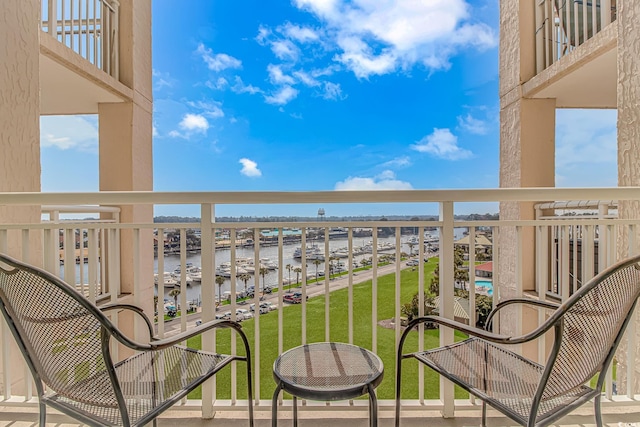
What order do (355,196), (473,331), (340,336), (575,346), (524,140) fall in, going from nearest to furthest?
1. (575,346)
2. (473,331)
3. (355,196)
4. (524,140)
5. (340,336)

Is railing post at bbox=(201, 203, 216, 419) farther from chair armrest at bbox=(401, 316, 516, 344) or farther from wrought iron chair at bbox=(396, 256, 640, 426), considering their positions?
wrought iron chair at bbox=(396, 256, 640, 426)

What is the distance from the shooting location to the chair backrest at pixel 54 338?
1.06 metres

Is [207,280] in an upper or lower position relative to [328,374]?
upper

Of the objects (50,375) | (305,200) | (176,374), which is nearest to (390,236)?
(305,200)

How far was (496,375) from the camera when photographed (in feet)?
4.21

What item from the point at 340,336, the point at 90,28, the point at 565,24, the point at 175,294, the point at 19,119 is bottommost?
the point at 340,336

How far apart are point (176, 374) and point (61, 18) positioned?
5.26 m

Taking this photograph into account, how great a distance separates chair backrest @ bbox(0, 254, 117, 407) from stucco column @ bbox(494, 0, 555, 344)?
4554 mm

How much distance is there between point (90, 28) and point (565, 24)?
20.8ft

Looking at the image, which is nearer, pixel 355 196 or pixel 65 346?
pixel 65 346

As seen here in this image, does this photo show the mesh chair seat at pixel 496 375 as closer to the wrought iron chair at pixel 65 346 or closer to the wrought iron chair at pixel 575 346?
the wrought iron chair at pixel 575 346

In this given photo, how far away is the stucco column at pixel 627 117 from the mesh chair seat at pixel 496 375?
129 centimetres

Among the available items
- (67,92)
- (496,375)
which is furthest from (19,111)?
(496,375)

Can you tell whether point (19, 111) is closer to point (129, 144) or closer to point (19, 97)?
point (19, 97)
